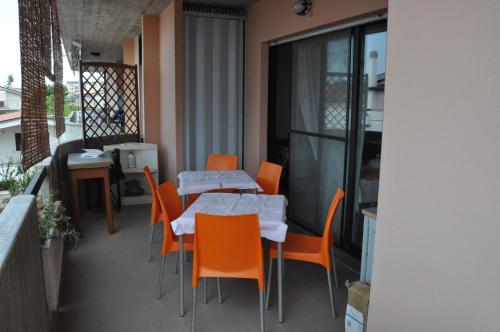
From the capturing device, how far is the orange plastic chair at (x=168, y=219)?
2938mm

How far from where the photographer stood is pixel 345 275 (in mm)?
3490

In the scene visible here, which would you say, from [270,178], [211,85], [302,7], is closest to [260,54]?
[211,85]

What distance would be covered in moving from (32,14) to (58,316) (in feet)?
6.33

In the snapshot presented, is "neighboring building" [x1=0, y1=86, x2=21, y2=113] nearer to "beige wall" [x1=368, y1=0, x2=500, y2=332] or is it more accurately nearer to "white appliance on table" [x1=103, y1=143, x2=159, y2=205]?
"white appliance on table" [x1=103, y1=143, x2=159, y2=205]

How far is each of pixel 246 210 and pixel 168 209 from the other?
2.02 feet

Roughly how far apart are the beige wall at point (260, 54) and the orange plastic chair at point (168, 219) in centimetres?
199

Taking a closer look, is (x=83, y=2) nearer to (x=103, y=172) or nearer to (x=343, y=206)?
(x=103, y=172)

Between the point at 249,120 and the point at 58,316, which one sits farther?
the point at 249,120

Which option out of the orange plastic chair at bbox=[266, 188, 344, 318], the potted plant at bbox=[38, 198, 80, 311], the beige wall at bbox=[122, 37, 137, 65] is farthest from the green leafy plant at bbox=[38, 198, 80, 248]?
the beige wall at bbox=[122, 37, 137, 65]

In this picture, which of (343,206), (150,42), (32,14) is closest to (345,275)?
(343,206)

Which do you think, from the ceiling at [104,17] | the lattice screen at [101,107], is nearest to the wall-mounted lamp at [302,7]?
the ceiling at [104,17]

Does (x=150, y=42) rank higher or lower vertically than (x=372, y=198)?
higher

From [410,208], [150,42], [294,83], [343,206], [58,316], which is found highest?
[150,42]

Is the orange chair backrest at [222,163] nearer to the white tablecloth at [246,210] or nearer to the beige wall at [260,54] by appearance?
the beige wall at [260,54]
